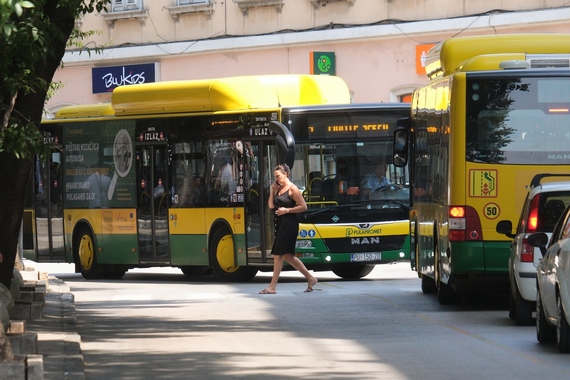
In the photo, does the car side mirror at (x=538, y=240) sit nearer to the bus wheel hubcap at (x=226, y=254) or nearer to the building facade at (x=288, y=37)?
the bus wheel hubcap at (x=226, y=254)

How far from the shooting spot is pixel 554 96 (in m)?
18.0

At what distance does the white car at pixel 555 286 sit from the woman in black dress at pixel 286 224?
809 cm

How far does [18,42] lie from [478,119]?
21.5ft

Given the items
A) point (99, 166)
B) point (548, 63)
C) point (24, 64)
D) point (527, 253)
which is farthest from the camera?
point (99, 166)

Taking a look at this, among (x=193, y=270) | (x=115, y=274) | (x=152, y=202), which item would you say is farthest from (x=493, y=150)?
(x=115, y=274)

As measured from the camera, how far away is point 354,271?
26766 mm

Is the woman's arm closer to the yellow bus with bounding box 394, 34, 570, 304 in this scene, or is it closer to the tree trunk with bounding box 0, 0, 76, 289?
the yellow bus with bounding box 394, 34, 570, 304

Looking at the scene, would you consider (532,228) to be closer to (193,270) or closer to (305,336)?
(305,336)

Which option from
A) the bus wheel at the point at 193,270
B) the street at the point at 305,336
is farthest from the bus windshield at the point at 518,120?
the bus wheel at the point at 193,270

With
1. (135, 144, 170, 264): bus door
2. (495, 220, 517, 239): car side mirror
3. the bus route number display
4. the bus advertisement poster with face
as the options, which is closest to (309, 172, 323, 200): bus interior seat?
the bus route number display

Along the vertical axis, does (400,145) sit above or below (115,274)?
above

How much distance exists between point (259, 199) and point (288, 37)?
15.2 meters

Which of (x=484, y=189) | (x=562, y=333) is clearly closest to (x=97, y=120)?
(x=484, y=189)

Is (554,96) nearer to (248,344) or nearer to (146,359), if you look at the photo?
(248,344)
